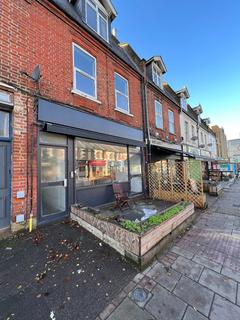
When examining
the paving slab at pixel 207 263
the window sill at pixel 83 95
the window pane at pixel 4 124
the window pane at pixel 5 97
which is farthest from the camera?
the window sill at pixel 83 95

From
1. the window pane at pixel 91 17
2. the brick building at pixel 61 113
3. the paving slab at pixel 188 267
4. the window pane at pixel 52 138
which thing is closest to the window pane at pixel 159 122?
the brick building at pixel 61 113

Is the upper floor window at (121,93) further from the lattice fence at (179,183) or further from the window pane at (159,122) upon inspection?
the lattice fence at (179,183)

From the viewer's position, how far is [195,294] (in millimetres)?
2387

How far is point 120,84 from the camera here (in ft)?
26.9

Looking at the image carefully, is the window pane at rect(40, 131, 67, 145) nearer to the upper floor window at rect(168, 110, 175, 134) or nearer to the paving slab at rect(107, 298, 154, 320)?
the paving slab at rect(107, 298, 154, 320)

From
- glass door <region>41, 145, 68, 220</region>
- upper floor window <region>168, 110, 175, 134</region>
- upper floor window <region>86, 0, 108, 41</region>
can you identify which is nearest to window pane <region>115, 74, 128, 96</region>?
upper floor window <region>86, 0, 108, 41</region>

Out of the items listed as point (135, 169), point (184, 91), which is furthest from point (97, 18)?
point (184, 91)

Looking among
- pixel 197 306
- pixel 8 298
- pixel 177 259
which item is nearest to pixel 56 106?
pixel 8 298

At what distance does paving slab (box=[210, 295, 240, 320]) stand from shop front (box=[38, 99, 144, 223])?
4249 millimetres

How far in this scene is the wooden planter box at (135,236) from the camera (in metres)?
3.04

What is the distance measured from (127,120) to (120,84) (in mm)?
1900

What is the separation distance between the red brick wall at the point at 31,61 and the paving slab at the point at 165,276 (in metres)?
3.36

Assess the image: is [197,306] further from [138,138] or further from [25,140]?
[138,138]

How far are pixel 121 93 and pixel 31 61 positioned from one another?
4.43 m
